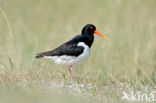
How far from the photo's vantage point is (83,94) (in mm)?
8875

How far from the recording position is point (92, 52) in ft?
51.3

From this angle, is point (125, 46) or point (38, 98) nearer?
point (38, 98)

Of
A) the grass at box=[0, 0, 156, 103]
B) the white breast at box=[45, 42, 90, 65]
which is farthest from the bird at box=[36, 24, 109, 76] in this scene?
the grass at box=[0, 0, 156, 103]

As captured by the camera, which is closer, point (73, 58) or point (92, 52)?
point (73, 58)

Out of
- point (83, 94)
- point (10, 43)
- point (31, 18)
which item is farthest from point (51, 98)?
point (31, 18)

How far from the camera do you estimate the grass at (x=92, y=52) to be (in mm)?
9055

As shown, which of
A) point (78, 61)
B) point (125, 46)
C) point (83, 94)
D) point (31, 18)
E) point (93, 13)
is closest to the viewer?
point (83, 94)

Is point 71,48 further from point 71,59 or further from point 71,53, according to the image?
point 71,59

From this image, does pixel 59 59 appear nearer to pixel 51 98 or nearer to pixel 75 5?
pixel 51 98

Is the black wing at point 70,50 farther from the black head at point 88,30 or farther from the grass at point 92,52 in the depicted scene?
the black head at point 88,30

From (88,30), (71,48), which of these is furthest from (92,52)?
(71,48)

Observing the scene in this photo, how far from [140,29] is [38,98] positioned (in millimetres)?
11897

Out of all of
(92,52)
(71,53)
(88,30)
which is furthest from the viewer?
(92,52)

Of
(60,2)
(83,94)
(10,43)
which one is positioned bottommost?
(83,94)
